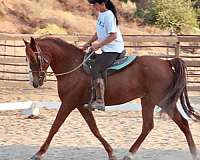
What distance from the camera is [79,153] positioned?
23.9 ft

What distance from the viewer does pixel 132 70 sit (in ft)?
22.9

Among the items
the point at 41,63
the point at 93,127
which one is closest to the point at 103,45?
the point at 41,63

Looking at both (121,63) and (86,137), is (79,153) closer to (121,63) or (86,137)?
(86,137)

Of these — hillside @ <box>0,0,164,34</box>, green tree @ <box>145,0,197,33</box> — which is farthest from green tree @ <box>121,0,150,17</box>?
green tree @ <box>145,0,197,33</box>

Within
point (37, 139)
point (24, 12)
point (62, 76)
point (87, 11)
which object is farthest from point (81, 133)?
point (87, 11)

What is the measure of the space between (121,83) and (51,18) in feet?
106

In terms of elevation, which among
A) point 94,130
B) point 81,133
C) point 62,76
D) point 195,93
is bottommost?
point 195,93

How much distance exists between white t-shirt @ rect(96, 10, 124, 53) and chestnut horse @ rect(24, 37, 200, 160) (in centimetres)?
33

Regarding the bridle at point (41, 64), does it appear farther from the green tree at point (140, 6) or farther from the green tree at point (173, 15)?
the green tree at point (140, 6)

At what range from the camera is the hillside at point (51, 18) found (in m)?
36.9

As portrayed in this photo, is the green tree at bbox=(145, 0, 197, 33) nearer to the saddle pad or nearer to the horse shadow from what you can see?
the horse shadow

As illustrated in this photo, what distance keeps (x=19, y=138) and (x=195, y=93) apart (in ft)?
24.9

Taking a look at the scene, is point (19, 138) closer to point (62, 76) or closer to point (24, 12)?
point (62, 76)

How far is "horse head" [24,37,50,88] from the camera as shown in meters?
6.64
